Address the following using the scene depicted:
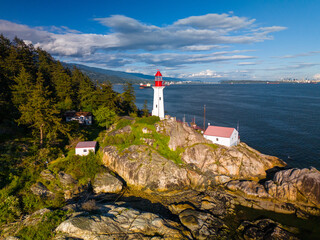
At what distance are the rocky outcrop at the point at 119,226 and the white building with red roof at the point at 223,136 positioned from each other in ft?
64.9

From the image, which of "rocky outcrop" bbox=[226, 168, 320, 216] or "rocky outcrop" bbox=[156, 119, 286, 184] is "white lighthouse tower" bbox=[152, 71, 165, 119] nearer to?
"rocky outcrop" bbox=[156, 119, 286, 184]

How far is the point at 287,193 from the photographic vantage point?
24.8 metres

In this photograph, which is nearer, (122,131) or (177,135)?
(177,135)

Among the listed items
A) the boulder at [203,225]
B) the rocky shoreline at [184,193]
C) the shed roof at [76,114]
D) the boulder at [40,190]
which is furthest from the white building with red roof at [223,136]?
the shed roof at [76,114]

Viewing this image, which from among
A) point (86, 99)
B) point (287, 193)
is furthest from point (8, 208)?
point (86, 99)

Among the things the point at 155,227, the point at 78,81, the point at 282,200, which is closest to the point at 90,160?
the point at 155,227

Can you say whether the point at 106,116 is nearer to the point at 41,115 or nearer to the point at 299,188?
the point at 41,115

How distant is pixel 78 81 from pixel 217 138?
50.6 meters

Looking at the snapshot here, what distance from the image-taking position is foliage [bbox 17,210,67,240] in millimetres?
14648

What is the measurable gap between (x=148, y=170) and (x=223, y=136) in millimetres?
16004

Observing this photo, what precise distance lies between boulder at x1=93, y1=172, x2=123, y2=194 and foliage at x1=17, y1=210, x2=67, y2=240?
929cm

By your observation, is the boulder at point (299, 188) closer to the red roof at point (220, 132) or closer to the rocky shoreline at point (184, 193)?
the rocky shoreline at point (184, 193)

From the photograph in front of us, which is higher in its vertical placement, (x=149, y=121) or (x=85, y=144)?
(x=149, y=121)

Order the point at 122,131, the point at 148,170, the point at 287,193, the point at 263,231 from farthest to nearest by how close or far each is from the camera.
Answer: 1. the point at 122,131
2. the point at 148,170
3. the point at 287,193
4. the point at 263,231
